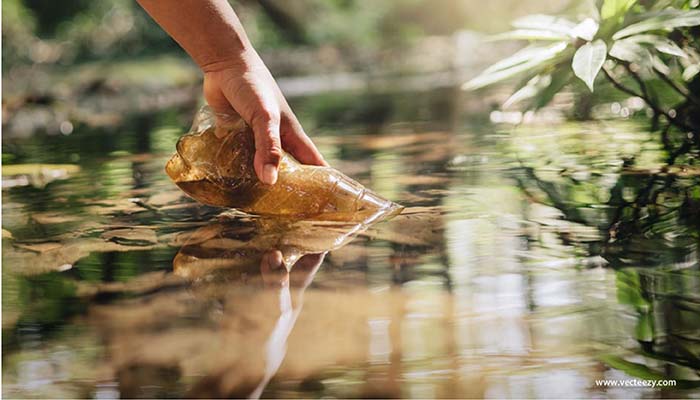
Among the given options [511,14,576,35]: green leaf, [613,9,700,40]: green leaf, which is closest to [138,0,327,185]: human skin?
[511,14,576,35]: green leaf

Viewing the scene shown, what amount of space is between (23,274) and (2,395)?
493 mm

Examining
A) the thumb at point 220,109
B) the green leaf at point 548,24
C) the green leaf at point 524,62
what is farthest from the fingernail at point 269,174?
the green leaf at point 548,24

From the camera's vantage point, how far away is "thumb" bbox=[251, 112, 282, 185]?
5.19 feet

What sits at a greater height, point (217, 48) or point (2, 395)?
point (217, 48)

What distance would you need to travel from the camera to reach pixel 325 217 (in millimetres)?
1626

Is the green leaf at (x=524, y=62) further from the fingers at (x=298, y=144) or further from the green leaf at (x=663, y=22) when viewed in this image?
the fingers at (x=298, y=144)

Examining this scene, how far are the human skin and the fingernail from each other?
0.04 ft

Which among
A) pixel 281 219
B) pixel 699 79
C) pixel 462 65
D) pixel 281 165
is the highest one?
pixel 462 65

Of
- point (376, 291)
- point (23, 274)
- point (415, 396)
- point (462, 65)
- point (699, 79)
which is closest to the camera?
point (415, 396)

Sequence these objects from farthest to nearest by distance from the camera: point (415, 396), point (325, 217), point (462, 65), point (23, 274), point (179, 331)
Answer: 1. point (462, 65)
2. point (325, 217)
3. point (23, 274)
4. point (179, 331)
5. point (415, 396)

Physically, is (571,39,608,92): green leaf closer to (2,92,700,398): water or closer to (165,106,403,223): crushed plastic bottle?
(2,92,700,398): water

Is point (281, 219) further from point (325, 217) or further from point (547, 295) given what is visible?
point (547, 295)

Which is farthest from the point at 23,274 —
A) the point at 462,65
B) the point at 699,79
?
the point at 462,65

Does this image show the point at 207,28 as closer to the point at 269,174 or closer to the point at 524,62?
the point at 269,174
